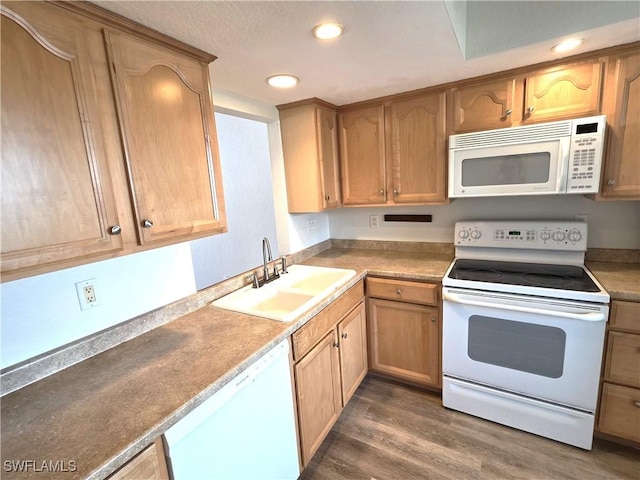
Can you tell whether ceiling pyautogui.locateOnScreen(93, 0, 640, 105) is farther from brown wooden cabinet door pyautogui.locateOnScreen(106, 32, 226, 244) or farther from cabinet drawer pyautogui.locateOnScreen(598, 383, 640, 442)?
cabinet drawer pyautogui.locateOnScreen(598, 383, 640, 442)

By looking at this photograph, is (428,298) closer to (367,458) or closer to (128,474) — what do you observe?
(367,458)

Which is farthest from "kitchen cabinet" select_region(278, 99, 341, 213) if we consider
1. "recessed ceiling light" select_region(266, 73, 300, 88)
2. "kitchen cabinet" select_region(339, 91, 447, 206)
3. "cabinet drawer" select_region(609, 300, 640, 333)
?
"cabinet drawer" select_region(609, 300, 640, 333)

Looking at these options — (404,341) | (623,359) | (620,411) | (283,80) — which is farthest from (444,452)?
(283,80)

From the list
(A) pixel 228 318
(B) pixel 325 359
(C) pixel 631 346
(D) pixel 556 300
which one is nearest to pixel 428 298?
(D) pixel 556 300

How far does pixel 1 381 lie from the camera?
99cm

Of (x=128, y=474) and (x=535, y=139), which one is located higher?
(x=535, y=139)

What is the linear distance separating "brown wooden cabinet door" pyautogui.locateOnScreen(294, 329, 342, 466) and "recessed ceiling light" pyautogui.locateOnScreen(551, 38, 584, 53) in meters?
1.84

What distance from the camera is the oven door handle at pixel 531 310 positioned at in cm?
149

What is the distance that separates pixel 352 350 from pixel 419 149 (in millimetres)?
1443

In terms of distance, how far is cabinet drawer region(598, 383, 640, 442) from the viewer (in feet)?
5.09

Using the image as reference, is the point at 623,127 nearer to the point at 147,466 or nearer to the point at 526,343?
the point at 526,343

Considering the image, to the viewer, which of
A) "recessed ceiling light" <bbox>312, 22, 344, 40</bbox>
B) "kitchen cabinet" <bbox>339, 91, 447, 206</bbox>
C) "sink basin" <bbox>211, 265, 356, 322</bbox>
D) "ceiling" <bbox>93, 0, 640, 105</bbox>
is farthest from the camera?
"kitchen cabinet" <bbox>339, 91, 447, 206</bbox>

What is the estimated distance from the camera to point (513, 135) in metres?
1.77

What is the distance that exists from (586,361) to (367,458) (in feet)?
4.12
